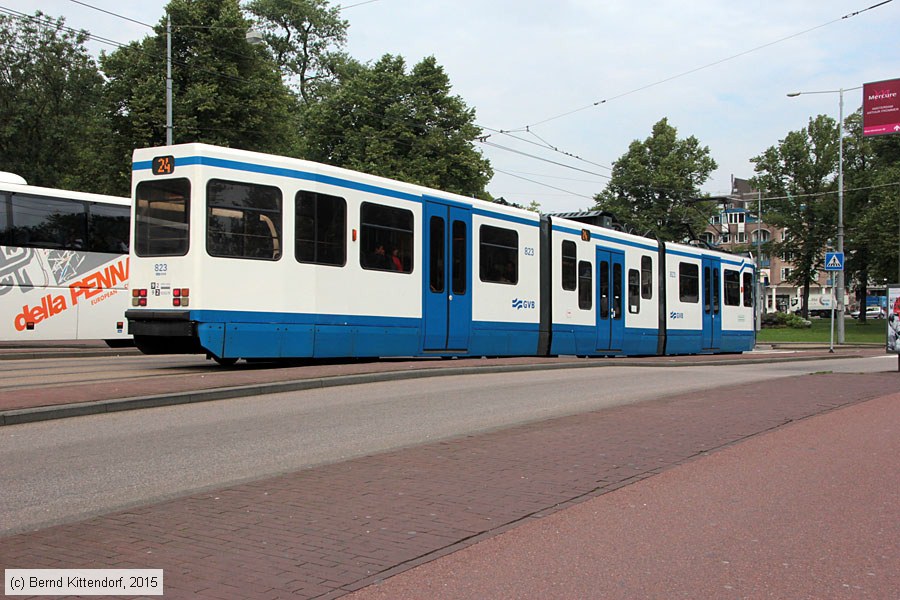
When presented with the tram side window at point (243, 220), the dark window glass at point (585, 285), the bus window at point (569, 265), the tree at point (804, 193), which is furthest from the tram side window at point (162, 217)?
the tree at point (804, 193)

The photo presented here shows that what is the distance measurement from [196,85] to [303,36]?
2350 cm

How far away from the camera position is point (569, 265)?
69.9 ft

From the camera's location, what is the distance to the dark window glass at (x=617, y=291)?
75.9ft

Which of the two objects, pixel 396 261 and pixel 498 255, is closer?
pixel 396 261

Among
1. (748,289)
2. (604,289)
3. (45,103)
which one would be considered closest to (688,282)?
(748,289)

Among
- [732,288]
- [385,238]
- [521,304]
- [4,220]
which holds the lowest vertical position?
[521,304]

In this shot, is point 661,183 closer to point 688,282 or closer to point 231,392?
point 688,282

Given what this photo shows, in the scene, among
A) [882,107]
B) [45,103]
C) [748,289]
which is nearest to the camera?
[748,289]

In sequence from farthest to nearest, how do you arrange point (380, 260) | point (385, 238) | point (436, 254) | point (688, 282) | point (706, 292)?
point (706, 292)
point (688, 282)
point (436, 254)
point (385, 238)
point (380, 260)

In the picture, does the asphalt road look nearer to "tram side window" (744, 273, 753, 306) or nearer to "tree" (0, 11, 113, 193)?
"tram side window" (744, 273, 753, 306)

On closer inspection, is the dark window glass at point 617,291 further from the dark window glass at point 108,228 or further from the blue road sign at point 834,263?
the dark window glass at point 108,228

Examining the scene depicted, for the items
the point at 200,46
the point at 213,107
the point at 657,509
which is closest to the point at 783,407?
the point at 657,509

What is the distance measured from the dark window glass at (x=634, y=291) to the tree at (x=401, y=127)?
20.0 m

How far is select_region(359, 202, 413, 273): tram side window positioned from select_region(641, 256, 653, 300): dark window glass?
9.91 metres
